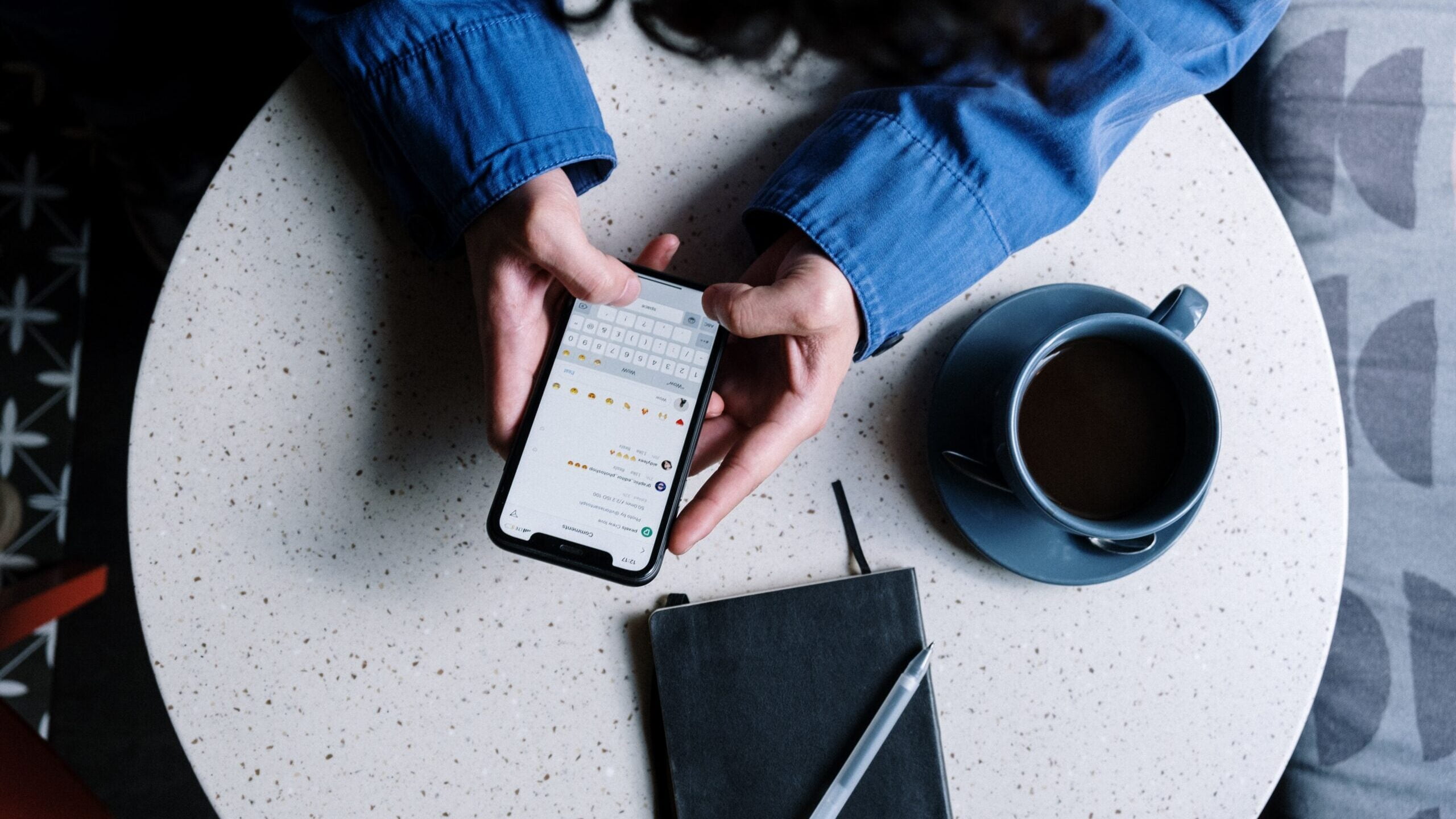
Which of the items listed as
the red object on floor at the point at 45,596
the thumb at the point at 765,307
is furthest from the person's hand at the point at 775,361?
the red object on floor at the point at 45,596

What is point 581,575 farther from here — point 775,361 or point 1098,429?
point 1098,429

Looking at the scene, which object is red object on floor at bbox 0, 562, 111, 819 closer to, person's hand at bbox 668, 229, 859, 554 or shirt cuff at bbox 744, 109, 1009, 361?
person's hand at bbox 668, 229, 859, 554

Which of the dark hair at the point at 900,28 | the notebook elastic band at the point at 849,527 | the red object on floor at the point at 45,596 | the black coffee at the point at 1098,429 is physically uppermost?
the dark hair at the point at 900,28

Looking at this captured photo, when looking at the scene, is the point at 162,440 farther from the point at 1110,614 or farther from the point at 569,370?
A: the point at 1110,614

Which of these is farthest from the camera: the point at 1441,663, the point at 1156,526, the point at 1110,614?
the point at 1441,663

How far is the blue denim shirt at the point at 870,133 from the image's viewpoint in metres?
0.58

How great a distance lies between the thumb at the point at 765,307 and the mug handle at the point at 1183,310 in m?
0.24

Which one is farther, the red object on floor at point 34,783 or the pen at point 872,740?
the red object on floor at point 34,783

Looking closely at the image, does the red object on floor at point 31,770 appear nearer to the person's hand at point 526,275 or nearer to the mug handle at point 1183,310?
the person's hand at point 526,275

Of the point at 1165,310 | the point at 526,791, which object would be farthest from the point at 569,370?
the point at 1165,310

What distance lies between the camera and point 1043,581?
0.60 metres

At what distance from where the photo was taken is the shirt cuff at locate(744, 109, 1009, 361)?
58 centimetres

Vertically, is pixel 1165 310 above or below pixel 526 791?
above

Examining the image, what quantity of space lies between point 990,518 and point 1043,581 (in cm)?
6
